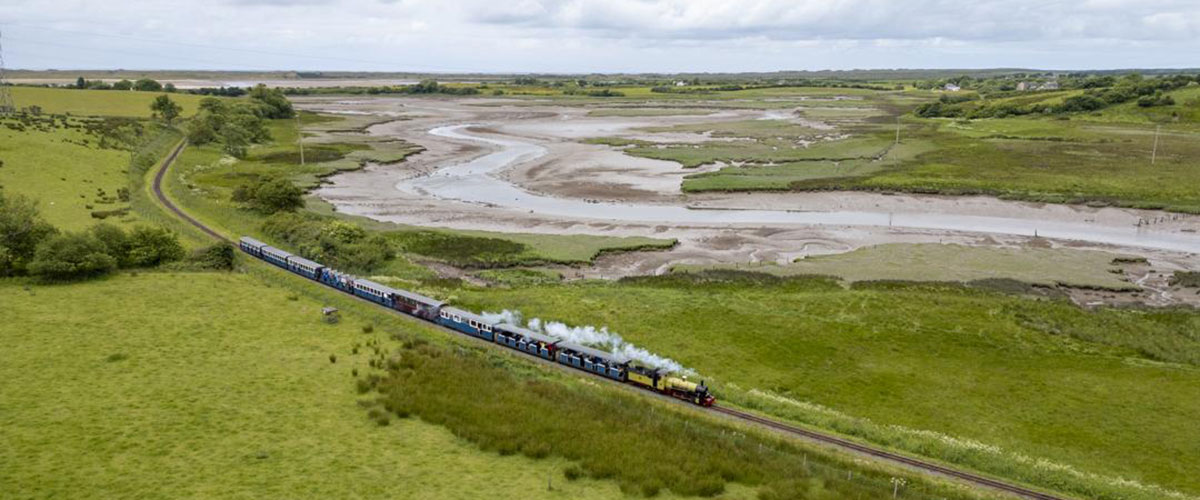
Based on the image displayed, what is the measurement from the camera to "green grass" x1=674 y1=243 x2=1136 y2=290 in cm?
5738

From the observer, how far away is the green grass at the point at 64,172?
215ft

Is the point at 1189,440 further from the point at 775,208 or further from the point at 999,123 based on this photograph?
the point at 999,123

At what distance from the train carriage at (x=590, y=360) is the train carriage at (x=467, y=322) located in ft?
18.3

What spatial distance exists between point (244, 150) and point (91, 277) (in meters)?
77.8

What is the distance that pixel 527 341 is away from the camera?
42.0 meters

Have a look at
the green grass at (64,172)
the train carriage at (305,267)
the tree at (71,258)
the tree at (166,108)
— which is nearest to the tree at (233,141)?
the green grass at (64,172)

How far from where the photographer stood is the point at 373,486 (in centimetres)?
2569

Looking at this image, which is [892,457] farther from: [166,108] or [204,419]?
[166,108]

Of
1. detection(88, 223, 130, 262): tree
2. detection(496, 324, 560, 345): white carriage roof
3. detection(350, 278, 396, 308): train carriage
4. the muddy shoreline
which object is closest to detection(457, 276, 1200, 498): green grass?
detection(496, 324, 560, 345): white carriage roof

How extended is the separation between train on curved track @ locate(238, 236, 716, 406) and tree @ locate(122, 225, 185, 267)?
765cm

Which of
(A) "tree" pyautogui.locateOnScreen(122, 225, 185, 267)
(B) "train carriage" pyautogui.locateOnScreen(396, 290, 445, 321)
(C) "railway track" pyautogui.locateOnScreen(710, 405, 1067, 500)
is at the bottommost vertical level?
(C) "railway track" pyautogui.locateOnScreen(710, 405, 1067, 500)

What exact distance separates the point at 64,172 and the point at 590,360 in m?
73.0

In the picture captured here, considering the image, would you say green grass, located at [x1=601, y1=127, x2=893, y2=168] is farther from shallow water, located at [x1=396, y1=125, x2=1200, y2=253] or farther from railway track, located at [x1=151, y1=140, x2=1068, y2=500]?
railway track, located at [x1=151, y1=140, x2=1068, y2=500]

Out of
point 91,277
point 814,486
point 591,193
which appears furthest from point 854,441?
point 591,193
